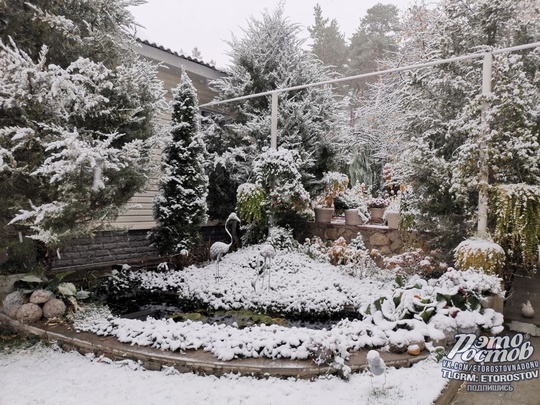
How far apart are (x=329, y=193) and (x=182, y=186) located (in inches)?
109

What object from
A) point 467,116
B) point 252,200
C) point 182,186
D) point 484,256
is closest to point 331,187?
point 252,200

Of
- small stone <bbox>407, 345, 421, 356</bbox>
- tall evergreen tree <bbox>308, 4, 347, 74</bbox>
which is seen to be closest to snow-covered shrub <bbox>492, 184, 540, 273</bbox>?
small stone <bbox>407, 345, 421, 356</bbox>

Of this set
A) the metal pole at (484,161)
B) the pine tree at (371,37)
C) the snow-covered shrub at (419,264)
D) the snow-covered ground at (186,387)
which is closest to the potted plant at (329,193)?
the snow-covered shrub at (419,264)

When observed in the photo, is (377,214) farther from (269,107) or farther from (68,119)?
(68,119)

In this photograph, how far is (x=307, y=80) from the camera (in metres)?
7.91

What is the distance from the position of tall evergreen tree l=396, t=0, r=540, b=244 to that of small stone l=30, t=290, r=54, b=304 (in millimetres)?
4510

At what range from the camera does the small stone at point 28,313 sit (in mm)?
3740

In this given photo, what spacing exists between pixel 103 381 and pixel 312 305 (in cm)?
257

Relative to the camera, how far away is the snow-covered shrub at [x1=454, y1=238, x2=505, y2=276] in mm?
4184

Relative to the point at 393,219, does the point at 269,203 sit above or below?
above

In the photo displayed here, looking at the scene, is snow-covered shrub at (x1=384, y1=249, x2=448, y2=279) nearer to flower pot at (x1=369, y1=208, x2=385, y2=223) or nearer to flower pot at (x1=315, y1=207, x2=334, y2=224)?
flower pot at (x1=369, y1=208, x2=385, y2=223)

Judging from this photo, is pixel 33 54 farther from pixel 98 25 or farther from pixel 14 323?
pixel 14 323

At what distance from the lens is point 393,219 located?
6.41 m

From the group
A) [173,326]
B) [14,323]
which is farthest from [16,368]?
[173,326]
